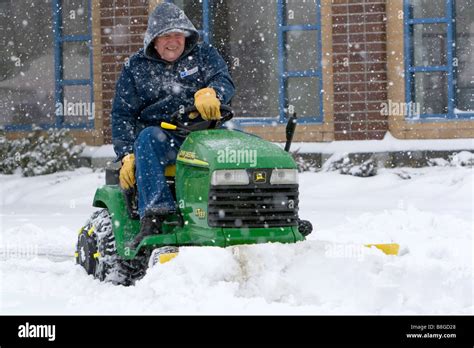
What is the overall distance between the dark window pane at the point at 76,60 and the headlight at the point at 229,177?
30.7 feet

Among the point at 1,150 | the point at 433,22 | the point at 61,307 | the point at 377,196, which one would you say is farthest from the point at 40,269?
the point at 433,22

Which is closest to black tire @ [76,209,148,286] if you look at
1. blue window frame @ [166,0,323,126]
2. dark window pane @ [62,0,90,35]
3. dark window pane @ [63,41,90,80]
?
blue window frame @ [166,0,323,126]

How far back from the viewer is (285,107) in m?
13.6

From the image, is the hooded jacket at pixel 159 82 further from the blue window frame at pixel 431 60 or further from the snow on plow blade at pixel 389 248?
the blue window frame at pixel 431 60

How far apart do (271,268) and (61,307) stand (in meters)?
1.23

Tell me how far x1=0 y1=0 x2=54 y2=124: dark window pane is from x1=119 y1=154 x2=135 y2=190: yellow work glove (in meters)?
8.88

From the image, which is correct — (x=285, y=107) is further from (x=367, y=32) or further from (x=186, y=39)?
(x=186, y=39)

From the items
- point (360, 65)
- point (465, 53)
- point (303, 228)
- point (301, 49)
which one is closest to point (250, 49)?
point (301, 49)

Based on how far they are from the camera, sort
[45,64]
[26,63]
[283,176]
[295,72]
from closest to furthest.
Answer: [283,176] < [295,72] < [45,64] < [26,63]

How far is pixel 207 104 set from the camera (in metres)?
5.72

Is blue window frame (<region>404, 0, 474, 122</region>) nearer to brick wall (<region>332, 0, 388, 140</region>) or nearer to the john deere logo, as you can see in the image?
brick wall (<region>332, 0, 388, 140</region>)

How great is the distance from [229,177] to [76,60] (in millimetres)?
9552

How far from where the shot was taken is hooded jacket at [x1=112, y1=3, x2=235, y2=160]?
6199 millimetres

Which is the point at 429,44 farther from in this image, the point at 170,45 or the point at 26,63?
the point at 170,45
